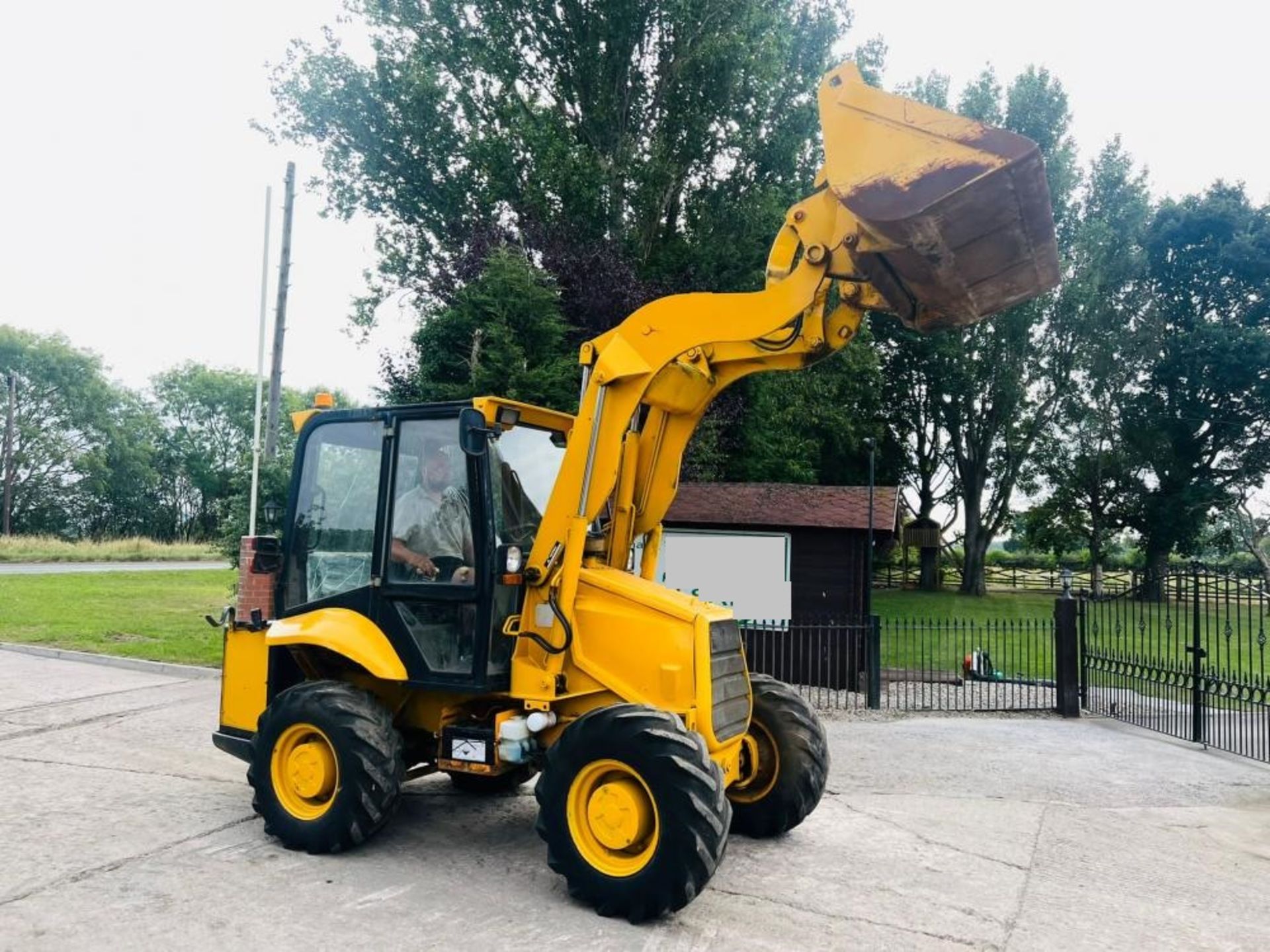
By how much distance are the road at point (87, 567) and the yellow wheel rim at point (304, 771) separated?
23475 millimetres

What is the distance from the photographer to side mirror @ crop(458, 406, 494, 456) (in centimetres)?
498

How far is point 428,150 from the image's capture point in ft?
58.3

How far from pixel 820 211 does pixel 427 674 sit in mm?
3187

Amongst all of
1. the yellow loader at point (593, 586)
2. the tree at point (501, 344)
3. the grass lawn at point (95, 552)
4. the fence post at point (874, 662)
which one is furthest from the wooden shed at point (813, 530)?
the grass lawn at point (95, 552)

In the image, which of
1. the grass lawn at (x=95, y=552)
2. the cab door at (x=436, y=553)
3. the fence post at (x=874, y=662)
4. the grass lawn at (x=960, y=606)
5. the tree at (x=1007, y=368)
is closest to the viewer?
the cab door at (x=436, y=553)

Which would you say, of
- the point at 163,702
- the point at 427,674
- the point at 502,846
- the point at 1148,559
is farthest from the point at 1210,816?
the point at 1148,559

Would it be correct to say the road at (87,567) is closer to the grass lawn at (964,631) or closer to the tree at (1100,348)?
the grass lawn at (964,631)

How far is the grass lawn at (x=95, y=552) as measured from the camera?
3184 cm

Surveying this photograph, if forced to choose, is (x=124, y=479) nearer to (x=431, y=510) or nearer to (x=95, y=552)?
(x=95, y=552)

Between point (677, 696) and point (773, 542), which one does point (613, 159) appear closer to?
point (773, 542)

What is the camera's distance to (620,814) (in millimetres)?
4395

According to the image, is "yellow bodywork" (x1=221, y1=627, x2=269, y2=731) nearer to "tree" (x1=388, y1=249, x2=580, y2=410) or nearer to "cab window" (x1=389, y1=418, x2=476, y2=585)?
"cab window" (x1=389, y1=418, x2=476, y2=585)

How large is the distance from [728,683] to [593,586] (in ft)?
2.98

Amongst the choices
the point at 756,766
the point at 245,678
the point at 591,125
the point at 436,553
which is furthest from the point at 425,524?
the point at 591,125
